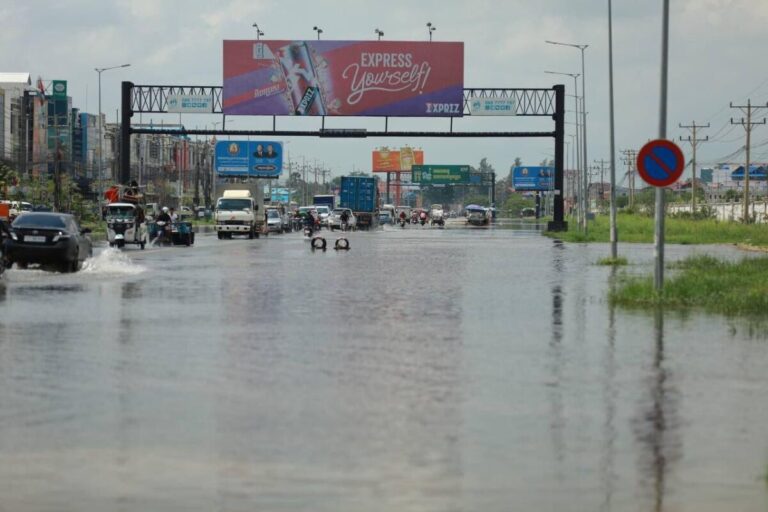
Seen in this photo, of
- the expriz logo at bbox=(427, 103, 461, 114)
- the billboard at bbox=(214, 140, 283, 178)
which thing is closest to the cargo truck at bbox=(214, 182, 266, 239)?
the expriz logo at bbox=(427, 103, 461, 114)

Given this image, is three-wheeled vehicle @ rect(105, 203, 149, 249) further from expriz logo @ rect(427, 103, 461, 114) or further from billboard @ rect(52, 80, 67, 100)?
billboard @ rect(52, 80, 67, 100)

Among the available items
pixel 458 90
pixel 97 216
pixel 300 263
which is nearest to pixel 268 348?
pixel 300 263

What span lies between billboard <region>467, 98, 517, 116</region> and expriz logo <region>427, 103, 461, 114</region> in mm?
1290

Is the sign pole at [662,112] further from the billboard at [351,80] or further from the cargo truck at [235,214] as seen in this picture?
the billboard at [351,80]

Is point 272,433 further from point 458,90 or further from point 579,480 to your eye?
point 458,90

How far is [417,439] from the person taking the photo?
10414mm

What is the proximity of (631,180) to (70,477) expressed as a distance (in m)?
191

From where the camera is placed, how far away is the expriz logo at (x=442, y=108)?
7594cm

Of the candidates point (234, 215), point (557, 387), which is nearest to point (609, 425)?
point (557, 387)

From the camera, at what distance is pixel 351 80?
7581cm

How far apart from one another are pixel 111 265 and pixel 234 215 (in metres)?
35.6

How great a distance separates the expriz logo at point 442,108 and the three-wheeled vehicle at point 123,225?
77.8ft

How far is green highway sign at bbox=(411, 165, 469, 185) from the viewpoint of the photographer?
188500mm

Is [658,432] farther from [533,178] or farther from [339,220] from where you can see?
[533,178]
